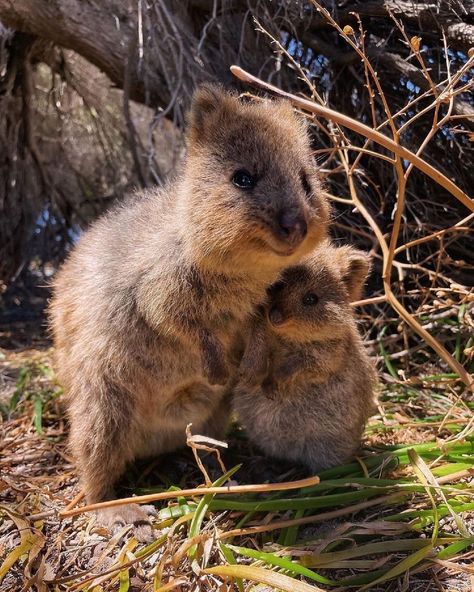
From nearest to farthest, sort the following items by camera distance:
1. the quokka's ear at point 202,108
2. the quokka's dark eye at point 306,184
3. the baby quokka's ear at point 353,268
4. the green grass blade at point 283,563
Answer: the green grass blade at point 283,563 → the quokka's dark eye at point 306,184 → the quokka's ear at point 202,108 → the baby quokka's ear at point 353,268

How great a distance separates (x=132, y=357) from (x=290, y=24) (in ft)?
8.23

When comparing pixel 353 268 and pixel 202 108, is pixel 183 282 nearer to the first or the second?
Answer: pixel 202 108

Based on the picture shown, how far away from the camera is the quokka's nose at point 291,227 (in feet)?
8.57

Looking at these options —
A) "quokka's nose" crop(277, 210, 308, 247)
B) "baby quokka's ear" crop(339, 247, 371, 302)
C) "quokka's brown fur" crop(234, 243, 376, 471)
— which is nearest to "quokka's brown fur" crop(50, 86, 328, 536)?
"quokka's nose" crop(277, 210, 308, 247)

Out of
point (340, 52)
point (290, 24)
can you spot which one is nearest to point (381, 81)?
point (340, 52)

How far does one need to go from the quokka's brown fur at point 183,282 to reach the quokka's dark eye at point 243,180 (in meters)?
0.02

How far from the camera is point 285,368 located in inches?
132

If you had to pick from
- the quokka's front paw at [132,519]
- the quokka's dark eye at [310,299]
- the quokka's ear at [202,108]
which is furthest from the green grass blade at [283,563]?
the quokka's ear at [202,108]

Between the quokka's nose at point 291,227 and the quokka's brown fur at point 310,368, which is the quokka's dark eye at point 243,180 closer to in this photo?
the quokka's nose at point 291,227

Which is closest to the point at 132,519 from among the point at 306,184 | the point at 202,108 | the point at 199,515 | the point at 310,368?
the point at 199,515

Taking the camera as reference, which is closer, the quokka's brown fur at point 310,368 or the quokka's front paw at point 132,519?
the quokka's front paw at point 132,519

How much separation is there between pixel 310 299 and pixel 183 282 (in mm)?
703

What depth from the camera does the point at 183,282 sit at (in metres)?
3.10

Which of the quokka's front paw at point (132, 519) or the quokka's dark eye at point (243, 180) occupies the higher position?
the quokka's dark eye at point (243, 180)
